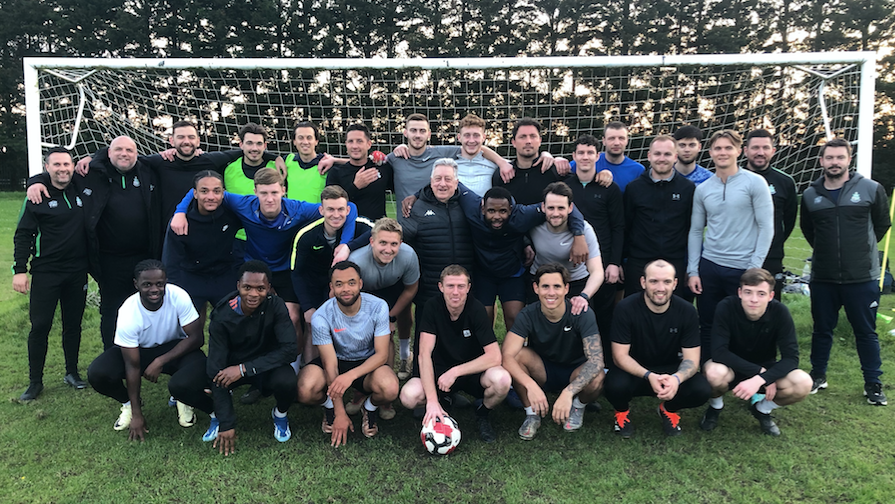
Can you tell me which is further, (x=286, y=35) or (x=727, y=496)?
(x=286, y=35)

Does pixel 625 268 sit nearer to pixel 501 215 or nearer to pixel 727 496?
pixel 501 215

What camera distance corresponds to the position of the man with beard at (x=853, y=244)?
159 inches

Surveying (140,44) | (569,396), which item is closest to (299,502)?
(569,396)

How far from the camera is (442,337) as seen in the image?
3.65 metres

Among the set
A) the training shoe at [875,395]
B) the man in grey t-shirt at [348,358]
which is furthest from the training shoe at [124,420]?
the training shoe at [875,395]

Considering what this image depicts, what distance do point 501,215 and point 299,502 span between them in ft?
7.30

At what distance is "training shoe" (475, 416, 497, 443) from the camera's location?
11.6ft

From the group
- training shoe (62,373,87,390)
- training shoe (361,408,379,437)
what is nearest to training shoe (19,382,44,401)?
training shoe (62,373,87,390)

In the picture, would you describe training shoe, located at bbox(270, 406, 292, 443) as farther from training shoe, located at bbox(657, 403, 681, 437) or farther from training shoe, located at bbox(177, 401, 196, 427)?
training shoe, located at bbox(657, 403, 681, 437)

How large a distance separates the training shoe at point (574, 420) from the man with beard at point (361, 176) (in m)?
2.35

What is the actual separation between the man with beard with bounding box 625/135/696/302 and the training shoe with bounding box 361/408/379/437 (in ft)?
7.48

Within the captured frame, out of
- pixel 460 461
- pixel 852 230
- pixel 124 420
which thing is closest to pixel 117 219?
pixel 124 420

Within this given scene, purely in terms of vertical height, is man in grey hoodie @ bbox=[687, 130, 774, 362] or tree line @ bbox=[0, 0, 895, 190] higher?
tree line @ bbox=[0, 0, 895, 190]

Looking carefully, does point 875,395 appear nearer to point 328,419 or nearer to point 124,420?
point 328,419
